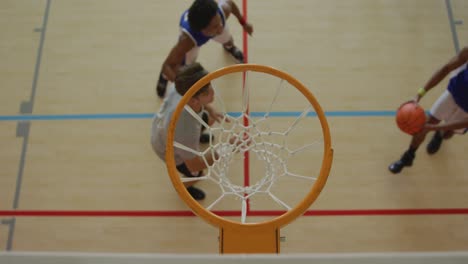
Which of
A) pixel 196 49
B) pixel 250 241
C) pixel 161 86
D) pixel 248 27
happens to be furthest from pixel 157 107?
pixel 250 241

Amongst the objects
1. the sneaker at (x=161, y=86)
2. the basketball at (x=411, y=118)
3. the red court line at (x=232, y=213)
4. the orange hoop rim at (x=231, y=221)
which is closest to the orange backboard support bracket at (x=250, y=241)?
the orange hoop rim at (x=231, y=221)

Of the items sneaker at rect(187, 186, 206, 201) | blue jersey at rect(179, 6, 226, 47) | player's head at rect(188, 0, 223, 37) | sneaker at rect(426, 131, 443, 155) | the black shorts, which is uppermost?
player's head at rect(188, 0, 223, 37)

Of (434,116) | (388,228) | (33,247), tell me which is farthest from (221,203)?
(434,116)

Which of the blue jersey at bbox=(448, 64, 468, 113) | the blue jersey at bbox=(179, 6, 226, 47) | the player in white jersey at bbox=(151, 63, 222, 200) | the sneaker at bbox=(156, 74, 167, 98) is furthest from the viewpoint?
the sneaker at bbox=(156, 74, 167, 98)

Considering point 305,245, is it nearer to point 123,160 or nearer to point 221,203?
point 221,203

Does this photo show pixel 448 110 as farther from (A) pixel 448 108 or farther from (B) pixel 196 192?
(B) pixel 196 192

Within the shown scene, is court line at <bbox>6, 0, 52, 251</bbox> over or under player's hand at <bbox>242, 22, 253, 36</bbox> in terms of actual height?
under

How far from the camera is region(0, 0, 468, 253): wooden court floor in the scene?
3604mm

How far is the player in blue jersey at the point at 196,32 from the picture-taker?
126 inches

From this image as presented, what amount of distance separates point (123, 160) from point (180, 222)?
86cm

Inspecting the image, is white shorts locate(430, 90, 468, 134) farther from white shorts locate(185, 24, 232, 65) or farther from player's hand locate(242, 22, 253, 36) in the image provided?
white shorts locate(185, 24, 232, 65)

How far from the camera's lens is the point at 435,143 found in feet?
12.4

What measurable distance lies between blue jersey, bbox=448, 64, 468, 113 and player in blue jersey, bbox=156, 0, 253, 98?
1908 mm

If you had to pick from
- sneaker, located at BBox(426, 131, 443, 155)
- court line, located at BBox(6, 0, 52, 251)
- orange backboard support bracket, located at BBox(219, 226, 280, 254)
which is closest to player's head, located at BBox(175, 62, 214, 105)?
orange backboard support bracket, located at BBox(219, 226, 280, 254)
